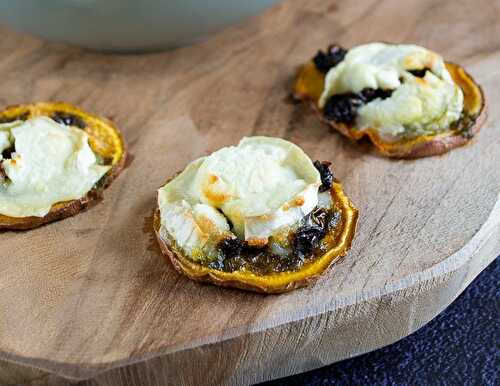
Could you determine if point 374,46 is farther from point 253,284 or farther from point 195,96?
point 253,284

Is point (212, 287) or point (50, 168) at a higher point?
point (50, 168)

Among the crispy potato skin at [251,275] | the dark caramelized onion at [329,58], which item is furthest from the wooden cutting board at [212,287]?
the dark caramelized onion at [329,58]

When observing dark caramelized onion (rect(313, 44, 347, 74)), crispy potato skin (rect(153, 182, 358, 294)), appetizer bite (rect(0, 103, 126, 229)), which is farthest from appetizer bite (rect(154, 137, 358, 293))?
dark caramelized onion (rect(313, 44, 347, 74))

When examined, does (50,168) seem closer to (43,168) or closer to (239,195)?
(43,168)

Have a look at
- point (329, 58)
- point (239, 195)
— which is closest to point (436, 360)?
point (239, 195)

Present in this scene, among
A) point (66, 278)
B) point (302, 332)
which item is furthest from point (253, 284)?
point (66, 278)
